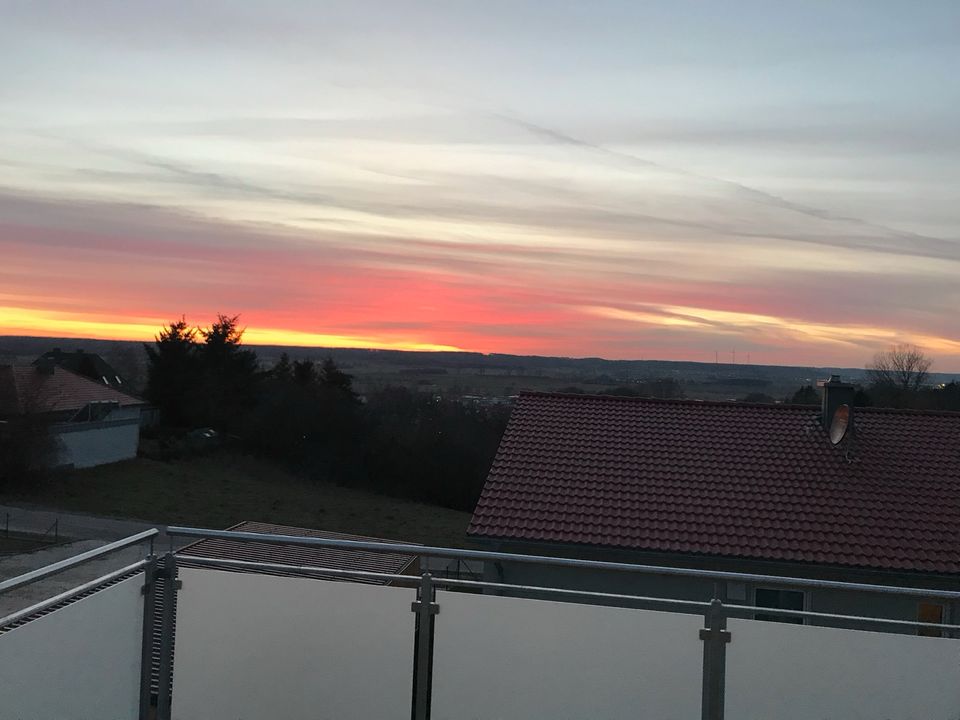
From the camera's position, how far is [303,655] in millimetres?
2895

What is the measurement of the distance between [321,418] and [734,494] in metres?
23.1

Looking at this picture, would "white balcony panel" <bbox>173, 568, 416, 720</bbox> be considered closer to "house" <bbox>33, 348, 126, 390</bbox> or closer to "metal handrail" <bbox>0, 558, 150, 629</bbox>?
"metal handrail" <bbox>0, 558, 150, 629</bbox>

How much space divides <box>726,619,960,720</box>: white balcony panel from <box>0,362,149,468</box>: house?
86.4 ft

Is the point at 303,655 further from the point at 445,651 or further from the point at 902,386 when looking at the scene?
the point at 902,386

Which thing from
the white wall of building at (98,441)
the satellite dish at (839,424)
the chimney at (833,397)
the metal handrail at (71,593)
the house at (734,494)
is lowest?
the white wall of building at (98,441)

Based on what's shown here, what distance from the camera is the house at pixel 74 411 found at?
2562 centimetres

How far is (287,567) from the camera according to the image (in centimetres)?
271

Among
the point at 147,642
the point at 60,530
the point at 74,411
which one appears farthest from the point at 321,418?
the point at 147,642

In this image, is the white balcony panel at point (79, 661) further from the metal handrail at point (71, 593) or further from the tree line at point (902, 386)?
the tree line at point (902, 386)

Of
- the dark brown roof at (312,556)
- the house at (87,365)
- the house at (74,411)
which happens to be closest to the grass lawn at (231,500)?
the house at (74,411)

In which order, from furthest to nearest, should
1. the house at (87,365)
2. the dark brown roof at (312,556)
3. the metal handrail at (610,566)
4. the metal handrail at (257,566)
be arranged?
1. the house at (87,365)
2. the dark brown roof at (312,556)
3. the metal handrail at (257,566)
4. the metal handrail at (610,566)

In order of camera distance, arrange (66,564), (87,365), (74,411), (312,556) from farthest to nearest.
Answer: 1. (87,365)
2. (74,411)
3. (312,556)
4. (66,564)

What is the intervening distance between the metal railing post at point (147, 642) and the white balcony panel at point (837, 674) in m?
2.04

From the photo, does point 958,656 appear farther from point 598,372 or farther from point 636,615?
point 598,372
